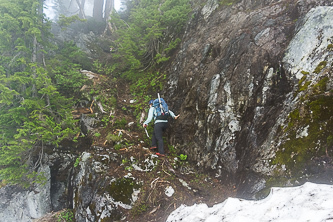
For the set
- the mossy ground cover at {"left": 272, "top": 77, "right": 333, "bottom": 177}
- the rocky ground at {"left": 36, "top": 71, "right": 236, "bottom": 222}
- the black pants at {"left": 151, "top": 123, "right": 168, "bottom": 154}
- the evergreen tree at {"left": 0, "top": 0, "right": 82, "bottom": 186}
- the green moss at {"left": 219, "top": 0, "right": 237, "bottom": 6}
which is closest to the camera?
the mossy ground cover at {"left": 272, "top": 77, "right": 333, "bottom": 177}

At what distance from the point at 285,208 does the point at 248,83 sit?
380 centimetres

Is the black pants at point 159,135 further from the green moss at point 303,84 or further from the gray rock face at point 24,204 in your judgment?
the gray rock face at point 24,204

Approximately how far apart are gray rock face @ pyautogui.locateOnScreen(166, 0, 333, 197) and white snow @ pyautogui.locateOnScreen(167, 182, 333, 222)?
1.02 metres

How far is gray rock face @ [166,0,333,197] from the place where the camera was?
180 inches

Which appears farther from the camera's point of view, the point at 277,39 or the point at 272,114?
the point at 277,39

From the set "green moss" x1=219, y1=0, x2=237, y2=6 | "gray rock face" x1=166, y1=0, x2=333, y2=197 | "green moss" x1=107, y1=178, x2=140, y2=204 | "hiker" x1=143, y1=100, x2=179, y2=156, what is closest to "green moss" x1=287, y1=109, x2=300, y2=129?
"gray rock face" x1=166, y1=0, x2=333, y2=197

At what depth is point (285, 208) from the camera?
268cm

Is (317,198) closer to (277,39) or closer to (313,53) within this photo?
(313,53)

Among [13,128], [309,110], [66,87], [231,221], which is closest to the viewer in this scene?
[231,221]

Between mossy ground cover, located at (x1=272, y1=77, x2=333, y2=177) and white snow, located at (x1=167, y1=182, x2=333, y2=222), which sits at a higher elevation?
mossy ground cover, located at (x1=272, y1=77, x2=333, y2=177)

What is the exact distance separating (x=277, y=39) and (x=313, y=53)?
130cm

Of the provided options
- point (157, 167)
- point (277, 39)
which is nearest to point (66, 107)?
point (157, 167)

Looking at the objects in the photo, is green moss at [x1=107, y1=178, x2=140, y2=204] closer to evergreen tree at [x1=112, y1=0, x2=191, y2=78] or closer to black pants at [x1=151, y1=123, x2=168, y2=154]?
black pants at [x1=151, y1=123, x2=168, y2=154]

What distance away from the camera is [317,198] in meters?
2.62
